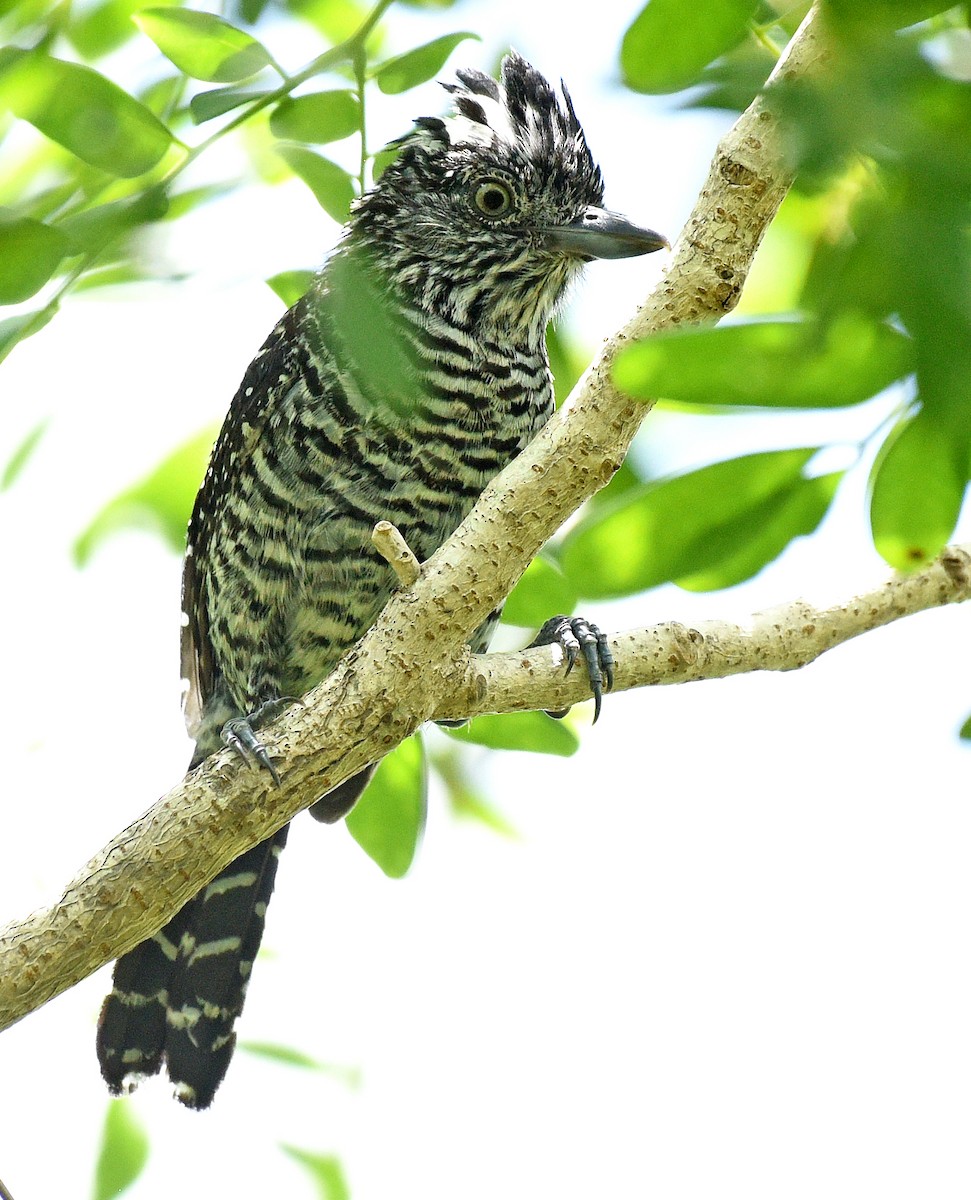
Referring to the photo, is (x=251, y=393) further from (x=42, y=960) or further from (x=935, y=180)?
(x=935, y=180)

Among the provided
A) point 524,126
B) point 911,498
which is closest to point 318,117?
point 911,498

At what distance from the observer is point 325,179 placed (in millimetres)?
1948

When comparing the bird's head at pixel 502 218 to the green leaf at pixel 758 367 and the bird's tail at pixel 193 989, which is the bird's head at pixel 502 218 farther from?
the green leaf at pixel 758 367

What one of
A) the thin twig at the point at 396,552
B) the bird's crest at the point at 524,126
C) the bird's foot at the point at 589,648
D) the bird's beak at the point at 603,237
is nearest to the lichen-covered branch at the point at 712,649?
the bird's foot at the point at 589,648

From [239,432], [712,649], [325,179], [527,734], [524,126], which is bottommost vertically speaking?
[527,734]

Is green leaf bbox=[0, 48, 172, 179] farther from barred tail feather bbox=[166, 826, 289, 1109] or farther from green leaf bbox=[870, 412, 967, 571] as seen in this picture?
barred tail feather bbox=[166, 826, 289, 1109]

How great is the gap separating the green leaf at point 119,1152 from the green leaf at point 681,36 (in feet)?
7.23

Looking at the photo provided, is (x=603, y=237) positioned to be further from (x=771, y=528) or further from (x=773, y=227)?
(x=771, y=528)

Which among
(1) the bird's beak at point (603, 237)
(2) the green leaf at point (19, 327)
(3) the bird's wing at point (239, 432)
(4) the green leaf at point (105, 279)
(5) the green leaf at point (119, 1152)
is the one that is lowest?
(5) the green leaf at point (119, 1152)

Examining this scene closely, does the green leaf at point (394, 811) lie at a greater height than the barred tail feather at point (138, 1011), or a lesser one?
greater

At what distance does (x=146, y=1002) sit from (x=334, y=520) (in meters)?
1.26

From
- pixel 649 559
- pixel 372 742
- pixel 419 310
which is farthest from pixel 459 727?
pixel 649 559

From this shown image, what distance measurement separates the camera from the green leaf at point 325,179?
1.84 m

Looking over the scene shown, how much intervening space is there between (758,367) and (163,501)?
182 cm
